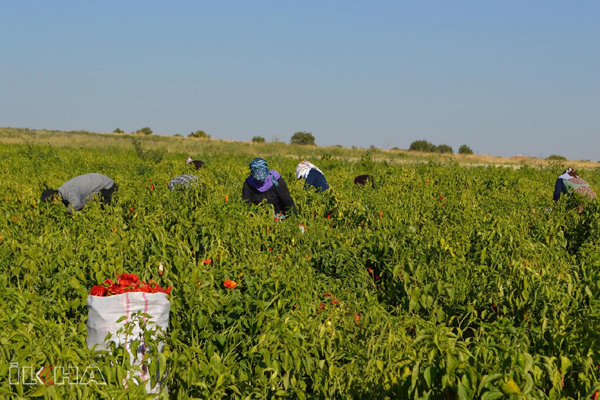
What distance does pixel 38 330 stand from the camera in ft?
8.93

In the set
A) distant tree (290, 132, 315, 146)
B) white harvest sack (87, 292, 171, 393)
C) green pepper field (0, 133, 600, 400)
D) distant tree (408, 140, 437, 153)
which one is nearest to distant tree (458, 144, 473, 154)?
distant tree (408, 140, 437, 153)

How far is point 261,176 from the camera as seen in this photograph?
6465 millimetres

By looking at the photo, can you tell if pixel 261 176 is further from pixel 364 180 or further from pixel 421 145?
pixel 421 145

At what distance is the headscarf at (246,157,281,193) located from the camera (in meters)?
6.43

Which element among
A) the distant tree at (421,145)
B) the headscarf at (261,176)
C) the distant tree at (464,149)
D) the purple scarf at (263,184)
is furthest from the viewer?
the distant tree at (421,145)

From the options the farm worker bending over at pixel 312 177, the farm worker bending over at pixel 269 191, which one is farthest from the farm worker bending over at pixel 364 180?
the farm worker bending over at pixel 269 191

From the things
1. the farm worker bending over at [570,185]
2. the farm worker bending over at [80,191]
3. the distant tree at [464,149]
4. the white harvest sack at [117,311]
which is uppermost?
the distant tree at [464,149]

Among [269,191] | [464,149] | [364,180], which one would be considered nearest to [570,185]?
[364,180]

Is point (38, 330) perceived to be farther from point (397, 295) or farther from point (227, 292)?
point (397, 295)

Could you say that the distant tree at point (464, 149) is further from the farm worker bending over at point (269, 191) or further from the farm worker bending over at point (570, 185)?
the farm worker bending over at point (269, 191)

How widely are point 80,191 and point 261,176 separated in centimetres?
232

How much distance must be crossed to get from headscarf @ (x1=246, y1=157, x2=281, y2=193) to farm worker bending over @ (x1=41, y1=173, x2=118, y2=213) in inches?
70.2

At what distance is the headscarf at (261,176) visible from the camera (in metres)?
6.43

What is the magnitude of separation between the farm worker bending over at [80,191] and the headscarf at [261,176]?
178 centimetres
